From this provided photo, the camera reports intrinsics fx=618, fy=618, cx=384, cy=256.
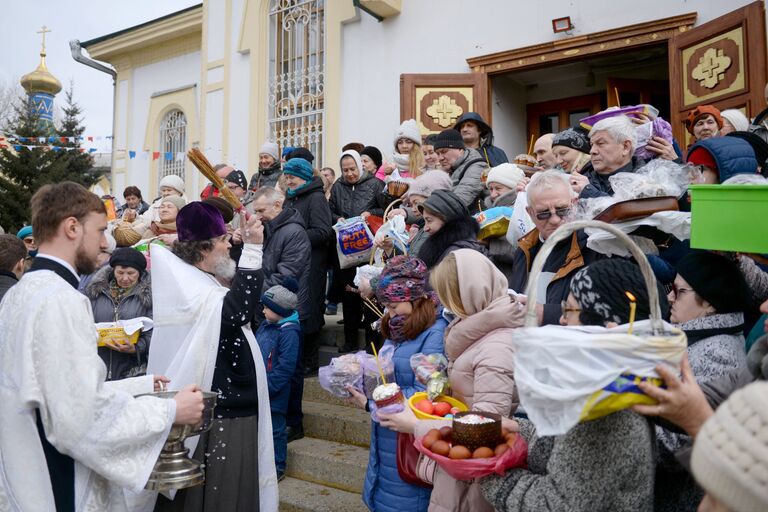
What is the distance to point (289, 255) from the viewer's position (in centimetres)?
526

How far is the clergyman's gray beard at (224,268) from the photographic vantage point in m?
3.34

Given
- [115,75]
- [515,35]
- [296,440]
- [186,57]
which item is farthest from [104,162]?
[296,440]

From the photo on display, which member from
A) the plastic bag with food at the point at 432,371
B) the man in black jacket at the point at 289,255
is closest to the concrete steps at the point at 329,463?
the man in black jacket at the point at 289,255

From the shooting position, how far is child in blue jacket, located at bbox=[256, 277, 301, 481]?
15.4 ft

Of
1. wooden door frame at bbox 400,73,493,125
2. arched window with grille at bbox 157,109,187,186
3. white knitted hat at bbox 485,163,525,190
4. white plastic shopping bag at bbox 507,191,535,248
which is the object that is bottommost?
white plastic shopping bag at bbox 507,191,535,248

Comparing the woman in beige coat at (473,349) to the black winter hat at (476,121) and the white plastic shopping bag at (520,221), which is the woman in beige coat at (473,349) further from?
the black winter hat at (476,121)

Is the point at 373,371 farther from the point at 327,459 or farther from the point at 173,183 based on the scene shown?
the point at 173,183

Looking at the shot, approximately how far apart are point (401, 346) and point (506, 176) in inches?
76.8

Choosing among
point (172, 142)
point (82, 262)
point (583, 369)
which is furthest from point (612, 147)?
point (172, 142)

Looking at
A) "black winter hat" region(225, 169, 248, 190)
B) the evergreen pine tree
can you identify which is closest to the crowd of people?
"black winter hat" region(225, 169, 248, 190)

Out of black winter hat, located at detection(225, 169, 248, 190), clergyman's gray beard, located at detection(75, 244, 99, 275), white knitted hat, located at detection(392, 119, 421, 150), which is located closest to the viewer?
clergyman's gray beard, located at detection(75, 244, 99, 275)

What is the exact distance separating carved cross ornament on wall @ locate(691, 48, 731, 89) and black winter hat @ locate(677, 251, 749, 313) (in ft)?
15.2

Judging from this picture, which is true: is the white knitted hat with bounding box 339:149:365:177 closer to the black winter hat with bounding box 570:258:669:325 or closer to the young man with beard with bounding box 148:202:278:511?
the young man with beard with bounding box 148:202:278:511

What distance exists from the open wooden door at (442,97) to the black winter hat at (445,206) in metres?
4.52
